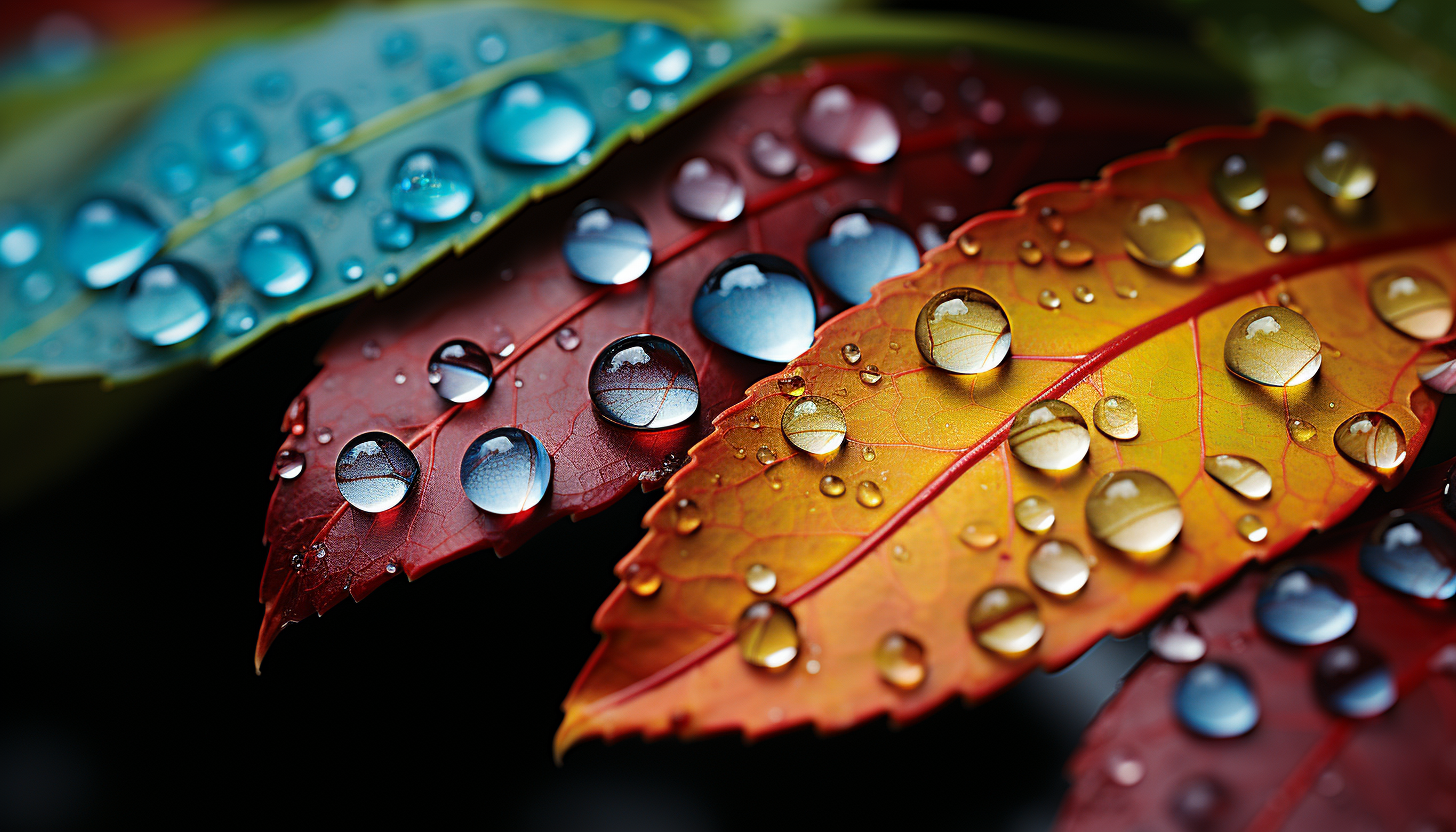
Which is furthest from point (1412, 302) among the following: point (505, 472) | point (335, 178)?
point (335, 178)

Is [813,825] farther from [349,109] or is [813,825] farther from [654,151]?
[349,109]

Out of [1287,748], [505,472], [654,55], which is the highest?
[654,55]

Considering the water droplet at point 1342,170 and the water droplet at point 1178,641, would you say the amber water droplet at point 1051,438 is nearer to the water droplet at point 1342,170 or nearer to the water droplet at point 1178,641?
the water droplet at point 1178,641

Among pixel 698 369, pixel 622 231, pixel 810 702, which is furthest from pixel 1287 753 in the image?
pixel 622 231

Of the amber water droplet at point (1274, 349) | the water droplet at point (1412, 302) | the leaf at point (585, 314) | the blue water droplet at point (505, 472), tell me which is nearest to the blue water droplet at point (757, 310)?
the leaf at point (585, 314)

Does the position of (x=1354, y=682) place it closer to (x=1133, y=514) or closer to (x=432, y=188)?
(x=1133, y=514)

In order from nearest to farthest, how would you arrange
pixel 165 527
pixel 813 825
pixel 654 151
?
pixel 654 151
pixel 813 825
pixel 165 527
